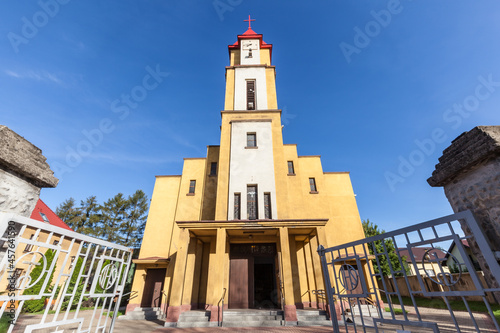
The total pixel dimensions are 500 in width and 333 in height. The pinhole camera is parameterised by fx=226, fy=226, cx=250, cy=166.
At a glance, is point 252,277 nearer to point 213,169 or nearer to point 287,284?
point 287,284

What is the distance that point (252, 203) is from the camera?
41.9 ft

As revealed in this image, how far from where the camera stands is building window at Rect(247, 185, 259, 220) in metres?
12.4

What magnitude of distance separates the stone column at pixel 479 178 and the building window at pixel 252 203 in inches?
403

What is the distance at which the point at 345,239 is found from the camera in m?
13.7

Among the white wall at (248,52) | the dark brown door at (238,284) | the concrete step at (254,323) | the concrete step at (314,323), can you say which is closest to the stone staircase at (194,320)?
the concrete step at (254,323)

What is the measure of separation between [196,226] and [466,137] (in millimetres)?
10206

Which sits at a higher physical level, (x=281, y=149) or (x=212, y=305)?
(x=281, y=149)

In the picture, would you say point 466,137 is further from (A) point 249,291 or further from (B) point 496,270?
(A) point 249,291

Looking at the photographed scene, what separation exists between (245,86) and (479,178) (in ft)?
54.5

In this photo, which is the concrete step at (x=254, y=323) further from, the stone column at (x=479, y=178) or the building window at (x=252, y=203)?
the stone column at (x=479, y=178)

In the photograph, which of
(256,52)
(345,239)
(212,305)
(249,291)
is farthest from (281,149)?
(256,52)

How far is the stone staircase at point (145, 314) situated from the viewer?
11902 millimetres

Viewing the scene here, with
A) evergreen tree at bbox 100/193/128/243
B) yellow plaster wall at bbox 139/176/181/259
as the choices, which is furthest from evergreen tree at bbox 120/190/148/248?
yellow plaster wall at bbox 139/176/181/259

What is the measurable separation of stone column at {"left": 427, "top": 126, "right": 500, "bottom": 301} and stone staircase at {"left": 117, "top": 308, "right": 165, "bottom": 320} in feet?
45.2
